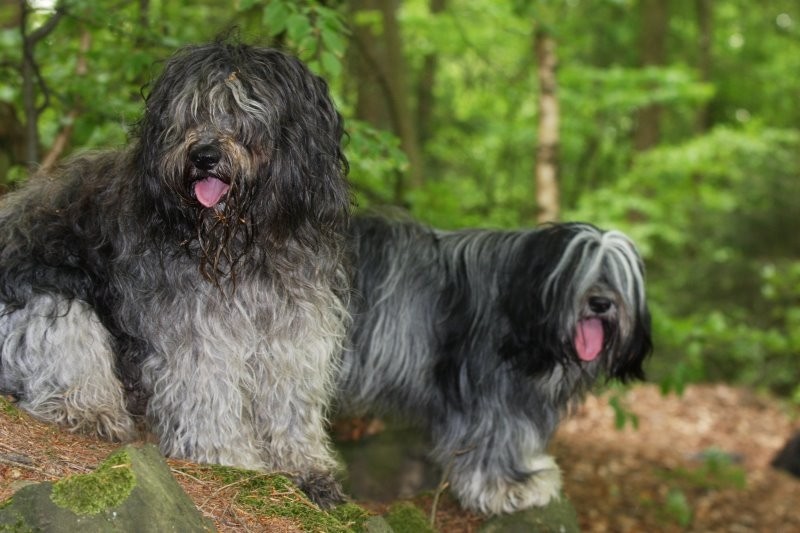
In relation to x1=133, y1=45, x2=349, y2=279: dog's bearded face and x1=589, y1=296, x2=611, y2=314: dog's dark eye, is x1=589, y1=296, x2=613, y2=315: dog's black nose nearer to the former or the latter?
x1=589, y1=296, x2=611, y2=314: dog's dark eye

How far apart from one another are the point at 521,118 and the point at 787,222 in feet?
11.9

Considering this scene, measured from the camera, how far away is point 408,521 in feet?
13.2

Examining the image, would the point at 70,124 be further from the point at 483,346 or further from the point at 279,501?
the point at 279,501

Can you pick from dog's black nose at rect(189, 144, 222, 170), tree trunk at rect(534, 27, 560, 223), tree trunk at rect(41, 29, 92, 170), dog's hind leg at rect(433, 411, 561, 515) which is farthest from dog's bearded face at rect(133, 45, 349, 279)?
tree trunk at rect(534, 27, 560, 223)

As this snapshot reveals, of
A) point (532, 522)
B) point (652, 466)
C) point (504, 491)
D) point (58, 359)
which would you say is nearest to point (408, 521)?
point (504, 491)

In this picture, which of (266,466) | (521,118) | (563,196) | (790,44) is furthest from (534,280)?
(790,44)

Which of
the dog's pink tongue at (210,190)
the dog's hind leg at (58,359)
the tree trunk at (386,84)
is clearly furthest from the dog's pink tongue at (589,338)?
the tree trunk at (386,84)

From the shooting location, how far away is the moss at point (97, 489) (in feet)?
8.30

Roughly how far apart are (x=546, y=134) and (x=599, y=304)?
426 cm

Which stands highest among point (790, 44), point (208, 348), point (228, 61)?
Answer: point (790, 44)

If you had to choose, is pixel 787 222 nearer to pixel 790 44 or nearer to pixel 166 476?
pixel 790 44

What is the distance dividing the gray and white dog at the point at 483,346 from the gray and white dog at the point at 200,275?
0.75 metres

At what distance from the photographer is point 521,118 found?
1160 centimetres

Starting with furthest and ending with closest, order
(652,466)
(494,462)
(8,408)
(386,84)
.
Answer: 1. (652,466)
2. (386,84)
3. (494,462)
4. (8,408)
